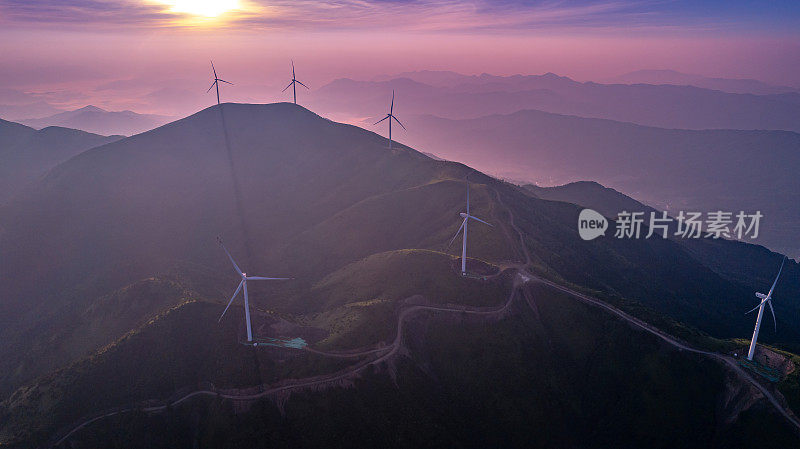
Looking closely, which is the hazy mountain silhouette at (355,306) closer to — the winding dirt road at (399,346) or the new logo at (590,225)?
the winding dirt road at (399,346)

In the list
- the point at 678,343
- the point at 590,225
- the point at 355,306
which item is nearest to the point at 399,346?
the point at 355,306

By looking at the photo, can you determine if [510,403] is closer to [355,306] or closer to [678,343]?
[678,343]

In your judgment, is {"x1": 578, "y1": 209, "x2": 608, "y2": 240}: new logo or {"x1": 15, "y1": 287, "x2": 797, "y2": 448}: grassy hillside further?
{"x1": 578, "y1": 209, "x2": 608, "y2": 240}: new logo

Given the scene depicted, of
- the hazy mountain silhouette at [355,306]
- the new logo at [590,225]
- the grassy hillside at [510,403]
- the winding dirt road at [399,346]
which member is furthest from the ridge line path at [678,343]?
the new logo at [590,225]

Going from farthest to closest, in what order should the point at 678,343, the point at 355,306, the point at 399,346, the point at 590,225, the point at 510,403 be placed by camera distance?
the point at 590,225 → the point at 355,306 → the point at 678,343 → the point at 510,403 → the point at 399,346

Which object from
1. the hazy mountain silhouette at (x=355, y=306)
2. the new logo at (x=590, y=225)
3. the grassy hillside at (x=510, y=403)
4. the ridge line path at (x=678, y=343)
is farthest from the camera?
the new logo at (x=590, y=225)

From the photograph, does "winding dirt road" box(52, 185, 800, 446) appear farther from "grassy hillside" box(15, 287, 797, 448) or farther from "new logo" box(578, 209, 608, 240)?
"new logo" box(578, 209, 608, 240)

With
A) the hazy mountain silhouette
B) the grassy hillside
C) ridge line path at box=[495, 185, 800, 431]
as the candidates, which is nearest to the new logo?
the hazy mountain silhouette

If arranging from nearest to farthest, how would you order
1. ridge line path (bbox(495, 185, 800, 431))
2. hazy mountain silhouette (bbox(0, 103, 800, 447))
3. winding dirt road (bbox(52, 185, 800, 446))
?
winding dirt road (bbox(52, 185, 800, 446)), ridge line path (bbox(495, 185, 800, 431)), hazy mountain silhouette (bbox(0, 103, 800, 447))
